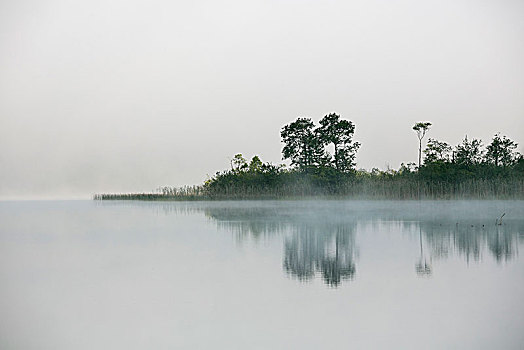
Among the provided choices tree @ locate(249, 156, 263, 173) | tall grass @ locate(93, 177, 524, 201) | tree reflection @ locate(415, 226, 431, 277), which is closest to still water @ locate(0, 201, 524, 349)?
tree reflection @ locate(415, 226, 431, 277)

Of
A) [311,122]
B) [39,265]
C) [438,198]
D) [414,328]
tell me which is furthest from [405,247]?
[311,122]

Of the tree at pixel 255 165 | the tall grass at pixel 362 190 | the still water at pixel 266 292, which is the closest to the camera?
the still water at pixel 266 292

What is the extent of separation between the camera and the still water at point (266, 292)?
151 inches

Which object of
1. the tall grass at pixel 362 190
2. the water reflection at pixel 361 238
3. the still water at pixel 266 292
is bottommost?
the still water at pixel 266 292

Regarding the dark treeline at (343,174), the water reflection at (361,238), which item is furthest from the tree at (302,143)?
the water reflection at (361,238)

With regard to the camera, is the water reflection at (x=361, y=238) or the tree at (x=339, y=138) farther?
the tree at (x=339, y=138)

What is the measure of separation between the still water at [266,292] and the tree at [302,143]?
17.6m

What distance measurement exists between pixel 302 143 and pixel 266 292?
2232cm

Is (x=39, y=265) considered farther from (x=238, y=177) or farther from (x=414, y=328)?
(x=238, y=177)

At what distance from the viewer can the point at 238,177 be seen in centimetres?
2861

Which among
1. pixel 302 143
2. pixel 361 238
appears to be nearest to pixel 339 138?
pixel 302 143

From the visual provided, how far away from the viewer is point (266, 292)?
16.4ft

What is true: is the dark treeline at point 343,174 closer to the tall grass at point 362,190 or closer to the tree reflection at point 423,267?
the tall grass at point 362,190

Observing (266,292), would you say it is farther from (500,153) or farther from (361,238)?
(500,153)
